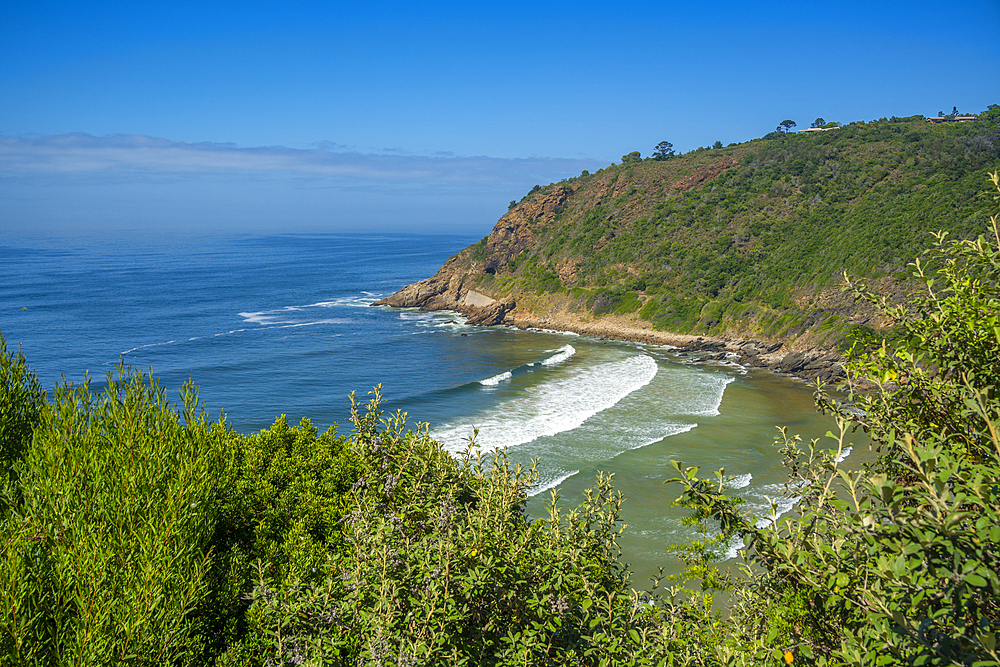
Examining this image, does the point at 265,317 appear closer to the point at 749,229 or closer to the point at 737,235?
the point at 737,235

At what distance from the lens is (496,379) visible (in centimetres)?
4544

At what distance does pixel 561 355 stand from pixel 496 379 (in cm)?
1000

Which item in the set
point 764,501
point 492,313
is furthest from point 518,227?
point 764,501

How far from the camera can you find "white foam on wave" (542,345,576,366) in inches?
1994

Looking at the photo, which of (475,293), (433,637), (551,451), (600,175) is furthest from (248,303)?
(433,637)

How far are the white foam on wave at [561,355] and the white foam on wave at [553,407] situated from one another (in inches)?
140

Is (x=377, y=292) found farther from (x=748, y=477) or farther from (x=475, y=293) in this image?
(x=748, y=477)

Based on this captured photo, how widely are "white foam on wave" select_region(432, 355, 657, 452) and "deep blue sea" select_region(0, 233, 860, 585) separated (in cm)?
19

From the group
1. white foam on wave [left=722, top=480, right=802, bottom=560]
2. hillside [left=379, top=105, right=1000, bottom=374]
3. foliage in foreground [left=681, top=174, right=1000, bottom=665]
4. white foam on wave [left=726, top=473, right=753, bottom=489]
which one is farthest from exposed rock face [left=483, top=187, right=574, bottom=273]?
foliage in foreground [left=681, top=174, right=1000, bottom=665]

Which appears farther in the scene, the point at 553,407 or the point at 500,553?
the point at 553,407

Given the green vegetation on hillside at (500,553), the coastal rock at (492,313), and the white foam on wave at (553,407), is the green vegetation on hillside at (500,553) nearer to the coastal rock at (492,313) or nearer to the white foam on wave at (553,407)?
the white foam on wave at (553,407)

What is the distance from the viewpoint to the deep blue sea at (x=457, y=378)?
92.5ft

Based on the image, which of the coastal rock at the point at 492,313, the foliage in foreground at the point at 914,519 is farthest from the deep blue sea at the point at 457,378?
the foliage in foreground at the point at 914,519

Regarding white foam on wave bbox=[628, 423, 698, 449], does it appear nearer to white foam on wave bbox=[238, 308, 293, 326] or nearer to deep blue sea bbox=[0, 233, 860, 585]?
deep blue sea bbox=[0, 233, 860, 585]
